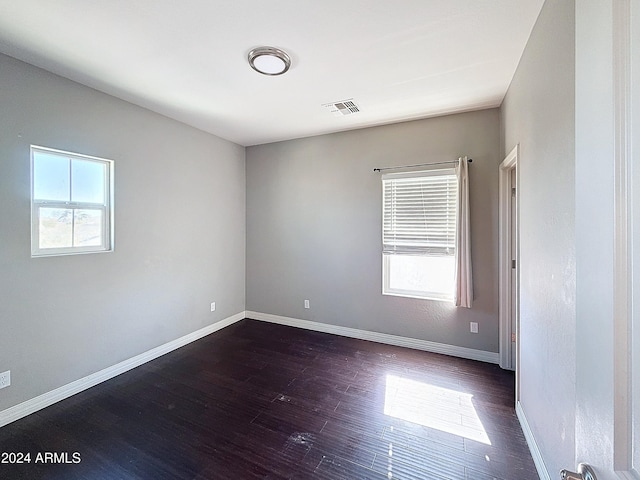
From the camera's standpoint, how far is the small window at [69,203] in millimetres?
2297

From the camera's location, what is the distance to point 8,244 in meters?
2.10

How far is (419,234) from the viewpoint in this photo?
3367mm

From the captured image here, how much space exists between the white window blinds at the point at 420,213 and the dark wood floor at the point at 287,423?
4.31 ft

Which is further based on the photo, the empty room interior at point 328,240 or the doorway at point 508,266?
the doorway at point 508,266

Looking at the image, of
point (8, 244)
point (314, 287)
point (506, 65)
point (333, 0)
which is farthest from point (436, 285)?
point (8, 244)

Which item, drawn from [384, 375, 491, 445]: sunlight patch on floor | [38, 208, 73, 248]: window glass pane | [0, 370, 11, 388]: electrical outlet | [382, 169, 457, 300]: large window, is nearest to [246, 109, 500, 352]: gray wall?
[382, 169, 457, 300]: large window

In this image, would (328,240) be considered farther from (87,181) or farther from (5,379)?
(5,379)

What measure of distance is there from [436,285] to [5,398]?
4041 millimetres

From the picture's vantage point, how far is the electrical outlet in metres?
2.07

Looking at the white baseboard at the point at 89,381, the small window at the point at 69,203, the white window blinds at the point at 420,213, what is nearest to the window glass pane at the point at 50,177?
the small window at the point at 69,203

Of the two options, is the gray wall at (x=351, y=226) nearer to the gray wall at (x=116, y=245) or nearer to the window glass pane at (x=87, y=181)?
the gray wall at (x=116, y=245)

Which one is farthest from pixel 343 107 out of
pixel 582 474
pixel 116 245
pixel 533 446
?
pixel 533 446

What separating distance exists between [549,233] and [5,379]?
12.7ft

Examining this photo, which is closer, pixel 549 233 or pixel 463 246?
pixel 549 233
